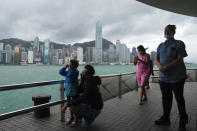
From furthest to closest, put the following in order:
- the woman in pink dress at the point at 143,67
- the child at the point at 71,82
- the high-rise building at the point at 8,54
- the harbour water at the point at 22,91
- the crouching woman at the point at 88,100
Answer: the high-rise building at the point at 8,54 → the harbour water at the point at 22,91 → the woman in pink dress at the point at 143,67 → the child at the point at 71,82 → the crouching woman at the point at 88,100

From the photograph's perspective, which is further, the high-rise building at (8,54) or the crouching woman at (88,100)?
the high-rise building at (8,54)

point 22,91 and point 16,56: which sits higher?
point 16,56

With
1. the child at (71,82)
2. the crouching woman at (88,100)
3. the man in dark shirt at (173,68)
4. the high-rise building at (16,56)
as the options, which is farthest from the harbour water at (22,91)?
the high-rise building at (16,56)

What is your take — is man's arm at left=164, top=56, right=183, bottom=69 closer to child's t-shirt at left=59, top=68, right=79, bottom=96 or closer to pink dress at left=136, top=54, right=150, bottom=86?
child's t-shirt at left=59, top=68, right=79, bottom=96

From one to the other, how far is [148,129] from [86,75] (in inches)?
63.5

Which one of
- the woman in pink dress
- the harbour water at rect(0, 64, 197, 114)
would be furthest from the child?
the harbour water at rect(0, 64, 197, 114)

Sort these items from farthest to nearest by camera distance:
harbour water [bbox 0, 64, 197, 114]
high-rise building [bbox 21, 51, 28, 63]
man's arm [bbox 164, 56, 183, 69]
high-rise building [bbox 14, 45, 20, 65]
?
1. high-rise building [bbox 21, 51, 28, 63]
2. high-rise building [bbox 14, 45, 20, 65]
3. harbour water [bbox 0, 64, 197, 114]
4. man's arm [bbox 164, 56, 183, 69]

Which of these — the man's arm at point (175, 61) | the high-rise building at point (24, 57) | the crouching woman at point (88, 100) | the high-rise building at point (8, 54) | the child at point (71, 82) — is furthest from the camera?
the high-rise building at point (24, 57)

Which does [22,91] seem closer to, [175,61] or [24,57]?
[175,61]

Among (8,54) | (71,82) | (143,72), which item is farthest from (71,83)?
(8,54)

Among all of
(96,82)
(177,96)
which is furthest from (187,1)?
(96,82)

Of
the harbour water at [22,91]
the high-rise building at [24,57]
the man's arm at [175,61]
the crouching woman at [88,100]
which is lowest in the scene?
the harbour water at [22,91]

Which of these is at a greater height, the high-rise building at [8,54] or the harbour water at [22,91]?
the high-rise building at [8,54]

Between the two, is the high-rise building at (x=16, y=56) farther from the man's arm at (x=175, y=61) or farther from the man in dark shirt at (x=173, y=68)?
the man's arm at (x=175, y=61)
